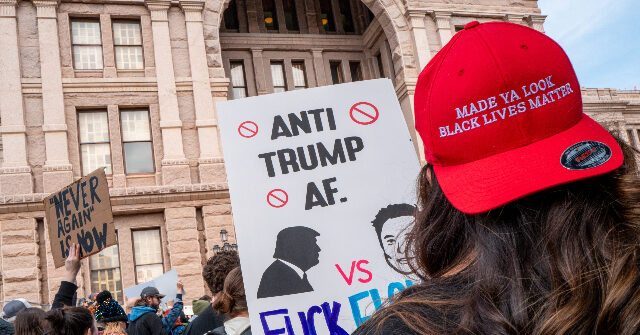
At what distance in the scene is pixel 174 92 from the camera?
52.3 feet

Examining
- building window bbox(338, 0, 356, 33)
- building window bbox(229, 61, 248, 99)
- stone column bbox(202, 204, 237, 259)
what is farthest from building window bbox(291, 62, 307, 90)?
stone column bbox(202, 204, 237, 259)

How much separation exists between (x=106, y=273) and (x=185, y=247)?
2.25 metres

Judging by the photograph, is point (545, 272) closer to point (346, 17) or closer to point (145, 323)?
→ point (145, 323)

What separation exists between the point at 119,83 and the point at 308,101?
46.7 ft

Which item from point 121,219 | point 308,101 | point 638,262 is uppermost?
point 121,219

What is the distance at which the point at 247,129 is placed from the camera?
311 cm

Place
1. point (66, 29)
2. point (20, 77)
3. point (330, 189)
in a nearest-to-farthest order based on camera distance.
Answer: point (330, 189)
point (20, 77)
point (66, 29)

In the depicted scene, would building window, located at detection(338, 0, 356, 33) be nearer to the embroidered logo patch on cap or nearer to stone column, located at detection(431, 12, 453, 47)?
stone column, located at detection(431, 12, 453, 47)

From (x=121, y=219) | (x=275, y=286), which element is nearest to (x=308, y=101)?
(x=275, y=286)

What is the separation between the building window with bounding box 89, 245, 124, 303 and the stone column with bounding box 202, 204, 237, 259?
2.57 m

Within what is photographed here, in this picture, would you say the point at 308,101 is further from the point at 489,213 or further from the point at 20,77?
the point at 20,77

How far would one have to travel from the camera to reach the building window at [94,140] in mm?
15531

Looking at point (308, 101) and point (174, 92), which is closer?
point (308, 101)

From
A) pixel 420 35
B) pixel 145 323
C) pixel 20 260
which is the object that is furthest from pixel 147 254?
pixel 420 35
